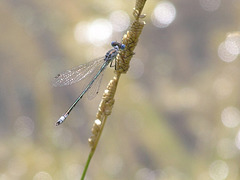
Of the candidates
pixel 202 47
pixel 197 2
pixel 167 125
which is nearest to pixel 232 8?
pixel 197 2

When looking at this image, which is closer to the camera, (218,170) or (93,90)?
(93,90)

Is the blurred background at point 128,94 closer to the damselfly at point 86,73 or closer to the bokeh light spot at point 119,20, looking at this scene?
the bokeh light spot at point 119,20

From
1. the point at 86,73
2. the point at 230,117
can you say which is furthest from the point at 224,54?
the point at 86,73

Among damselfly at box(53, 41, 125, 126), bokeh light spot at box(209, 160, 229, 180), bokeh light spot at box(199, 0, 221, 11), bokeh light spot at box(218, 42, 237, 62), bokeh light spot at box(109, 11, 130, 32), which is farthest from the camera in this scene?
bokeh light spot at box(199, 0, 221, 11)

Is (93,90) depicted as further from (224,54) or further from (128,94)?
(224,54)

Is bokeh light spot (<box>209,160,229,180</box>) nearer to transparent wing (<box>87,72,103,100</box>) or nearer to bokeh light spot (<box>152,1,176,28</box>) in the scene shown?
transparent wing (<box>87,72,103,100</box>)

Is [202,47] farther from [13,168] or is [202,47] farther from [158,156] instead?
[13,168]

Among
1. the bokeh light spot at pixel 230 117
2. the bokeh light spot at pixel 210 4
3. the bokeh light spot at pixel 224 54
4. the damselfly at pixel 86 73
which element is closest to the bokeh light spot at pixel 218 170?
the bokeh light spot at pixel 230 117

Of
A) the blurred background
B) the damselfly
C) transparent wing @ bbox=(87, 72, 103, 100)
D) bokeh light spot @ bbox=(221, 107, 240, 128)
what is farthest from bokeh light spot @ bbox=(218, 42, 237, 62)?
transparent wing @ bbox=(87, 72, 103, 100)
